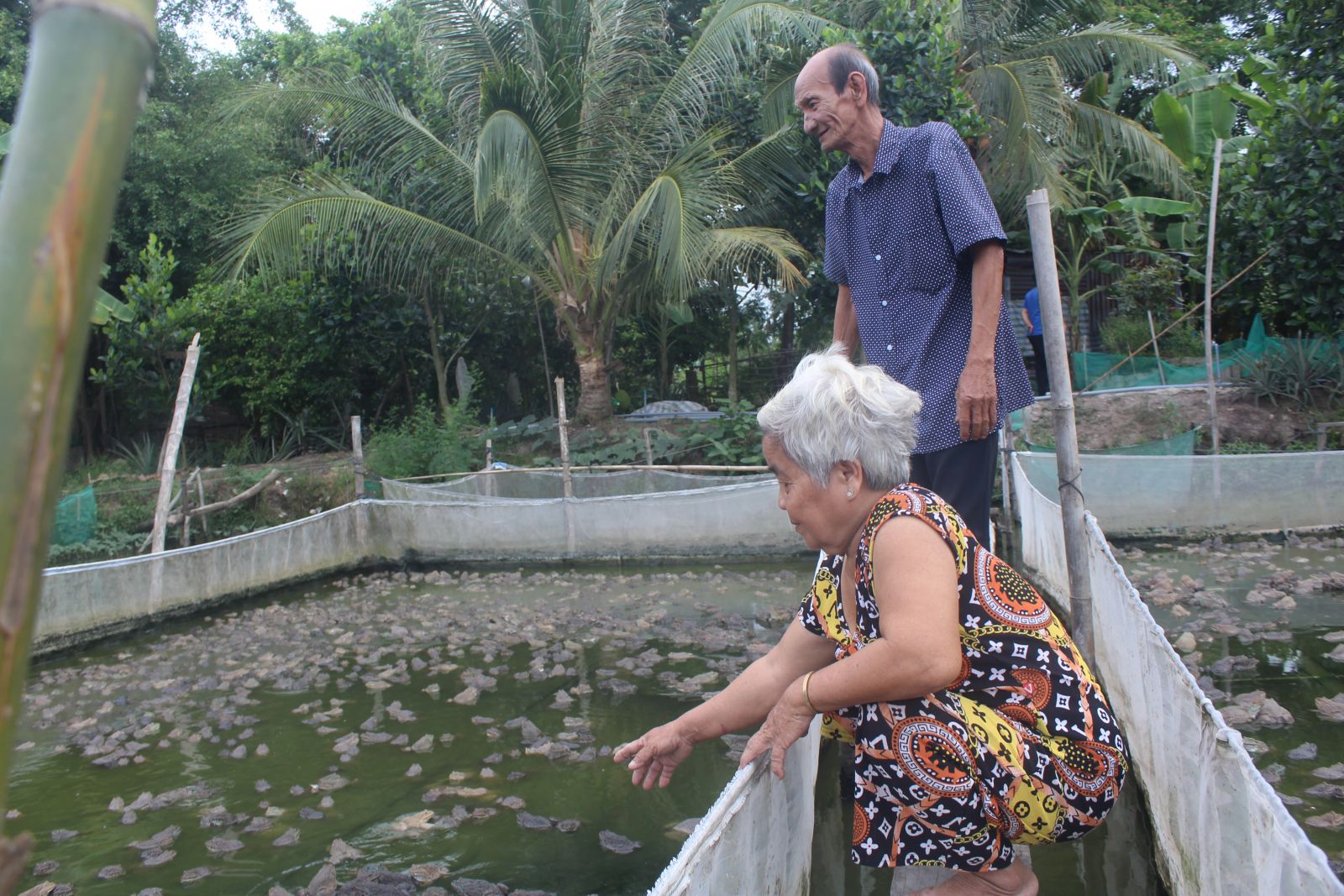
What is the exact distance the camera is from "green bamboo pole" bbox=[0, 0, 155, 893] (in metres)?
0.40

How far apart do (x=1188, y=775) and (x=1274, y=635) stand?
3305 millimetres

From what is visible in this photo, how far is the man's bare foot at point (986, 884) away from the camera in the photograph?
1.98 m

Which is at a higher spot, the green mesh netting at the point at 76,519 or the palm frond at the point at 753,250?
the palm frond at the point at 753,250

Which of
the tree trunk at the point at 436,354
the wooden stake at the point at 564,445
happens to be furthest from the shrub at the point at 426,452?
the wooden stake at the point at 564,445

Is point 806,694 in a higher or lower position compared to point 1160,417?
lower

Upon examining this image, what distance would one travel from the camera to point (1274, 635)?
502 cm

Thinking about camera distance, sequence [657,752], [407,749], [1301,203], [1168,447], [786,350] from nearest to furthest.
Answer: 1. [657,752]
2. [407,749]
3. [1168,447]
4. [1301,203]
5. [786,350]

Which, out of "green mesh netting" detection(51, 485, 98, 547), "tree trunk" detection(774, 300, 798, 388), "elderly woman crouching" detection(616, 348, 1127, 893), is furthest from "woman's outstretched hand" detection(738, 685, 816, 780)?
"tree trunk" detection(774, 300, 798, 388)

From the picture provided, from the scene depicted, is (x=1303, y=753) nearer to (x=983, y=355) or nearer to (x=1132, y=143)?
(x=983, y=355)

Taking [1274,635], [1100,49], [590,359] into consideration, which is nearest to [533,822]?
[1274,635]

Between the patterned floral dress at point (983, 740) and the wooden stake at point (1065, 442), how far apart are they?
1699mm

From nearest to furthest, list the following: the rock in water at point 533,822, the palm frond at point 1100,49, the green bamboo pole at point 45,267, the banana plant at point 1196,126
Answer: the green bamboo pole at point 45,267
the rock in water at point 533,822
the palm frond at point 1100,49
the banana plant at point 1196,126

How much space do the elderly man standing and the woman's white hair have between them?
67 cm

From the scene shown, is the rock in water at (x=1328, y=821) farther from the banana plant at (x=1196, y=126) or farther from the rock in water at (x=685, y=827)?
the banana plant at (x=1196, y=126)
